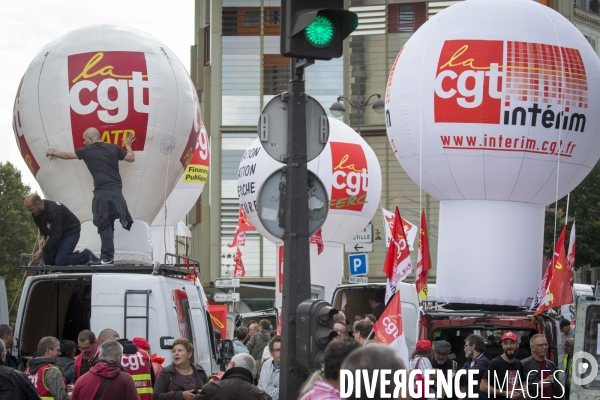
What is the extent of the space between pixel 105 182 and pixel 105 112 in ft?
3.57

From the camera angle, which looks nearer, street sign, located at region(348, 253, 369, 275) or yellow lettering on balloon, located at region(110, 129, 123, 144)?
yellow lettering on balloon, located at region(110, 129, 123, 144)

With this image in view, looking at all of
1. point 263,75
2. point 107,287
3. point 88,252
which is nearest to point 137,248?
point 88,252

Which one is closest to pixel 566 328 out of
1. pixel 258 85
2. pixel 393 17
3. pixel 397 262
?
pixel 397 262

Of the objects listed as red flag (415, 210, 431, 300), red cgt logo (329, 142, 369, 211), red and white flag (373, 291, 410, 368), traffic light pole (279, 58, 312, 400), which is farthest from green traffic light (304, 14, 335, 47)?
red cgt logo (329, 142, 369, 211)

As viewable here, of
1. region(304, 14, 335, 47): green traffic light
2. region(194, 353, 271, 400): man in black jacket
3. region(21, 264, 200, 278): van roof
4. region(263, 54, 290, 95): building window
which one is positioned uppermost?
region(263, 54, 290, 95): building window

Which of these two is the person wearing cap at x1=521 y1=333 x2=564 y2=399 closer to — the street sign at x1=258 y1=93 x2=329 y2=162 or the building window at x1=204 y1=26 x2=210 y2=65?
the street sign at x1=258 y1=93 x2=329 y2=162

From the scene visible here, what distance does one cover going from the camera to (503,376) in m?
10.1

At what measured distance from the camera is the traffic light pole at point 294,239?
736cm

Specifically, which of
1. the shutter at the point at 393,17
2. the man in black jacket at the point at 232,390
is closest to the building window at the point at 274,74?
the shutter at the point at 393,17

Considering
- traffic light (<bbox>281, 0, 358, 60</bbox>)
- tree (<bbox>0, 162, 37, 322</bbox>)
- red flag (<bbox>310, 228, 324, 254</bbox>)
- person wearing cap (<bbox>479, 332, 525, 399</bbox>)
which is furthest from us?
tree (<bbox>0, 162, 37, 322</bbox>)

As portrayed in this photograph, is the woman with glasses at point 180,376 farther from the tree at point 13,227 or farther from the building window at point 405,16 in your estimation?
the building window at point 405,16

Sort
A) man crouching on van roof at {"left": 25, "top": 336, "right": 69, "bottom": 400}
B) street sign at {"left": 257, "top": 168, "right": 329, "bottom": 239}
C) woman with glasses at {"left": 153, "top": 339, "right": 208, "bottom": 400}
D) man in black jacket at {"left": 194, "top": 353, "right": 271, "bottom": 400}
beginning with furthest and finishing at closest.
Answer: woman with glasses at {"left": 153, "top": 339, "right": 208, "bottom": 400}
man crouching on van roof at {"left": 25, "top": 336, "right": 69, "bottom": 400}
street sign at {"left": 257, "top": 168, "right": 329, "bottom": 239}
man in black jacket at {"left": 194, "top": 353, "right": 271, "bottom": 400}

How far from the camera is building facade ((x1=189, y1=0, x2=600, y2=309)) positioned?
44.7m

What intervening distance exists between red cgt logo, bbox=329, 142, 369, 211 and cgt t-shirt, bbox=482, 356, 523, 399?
14.2 meters
